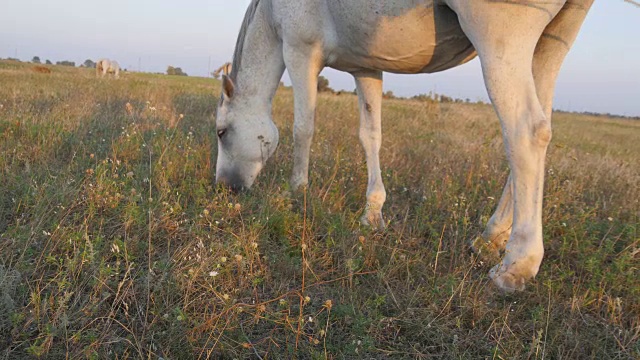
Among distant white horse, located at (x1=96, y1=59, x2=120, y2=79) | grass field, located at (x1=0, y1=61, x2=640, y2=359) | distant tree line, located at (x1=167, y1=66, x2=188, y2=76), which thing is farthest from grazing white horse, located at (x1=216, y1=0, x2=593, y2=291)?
distant tree line, located at (x1=167, y1=66, x2=188, y2=76)

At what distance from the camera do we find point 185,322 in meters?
1.80

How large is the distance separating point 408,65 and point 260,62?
1505 mm

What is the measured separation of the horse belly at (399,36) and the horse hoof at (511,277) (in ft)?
4.91

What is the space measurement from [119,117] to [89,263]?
456 cm

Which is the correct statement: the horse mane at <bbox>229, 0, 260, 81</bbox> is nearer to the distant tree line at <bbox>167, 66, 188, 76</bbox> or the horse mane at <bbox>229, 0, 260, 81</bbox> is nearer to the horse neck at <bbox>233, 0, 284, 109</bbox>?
the horse neck at <bbox>233, 0, 284, 109</bbox>

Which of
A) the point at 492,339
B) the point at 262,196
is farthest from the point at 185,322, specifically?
the point at 262,196

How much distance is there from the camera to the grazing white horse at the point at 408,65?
2314mm

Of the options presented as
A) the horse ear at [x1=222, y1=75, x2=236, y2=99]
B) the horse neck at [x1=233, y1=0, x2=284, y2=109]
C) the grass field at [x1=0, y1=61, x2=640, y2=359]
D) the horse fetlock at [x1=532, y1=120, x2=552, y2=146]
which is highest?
the horse neck at [x1=233, y1=0, x2=284, y2=109]

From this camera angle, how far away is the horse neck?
12.9 feet

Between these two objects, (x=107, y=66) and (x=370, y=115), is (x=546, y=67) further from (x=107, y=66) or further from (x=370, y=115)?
(x=107, y=66)

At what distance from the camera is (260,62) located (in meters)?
3.99

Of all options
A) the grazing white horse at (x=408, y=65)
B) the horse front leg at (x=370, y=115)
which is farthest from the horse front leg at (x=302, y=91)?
the horse front leg at (x=370, y=115)

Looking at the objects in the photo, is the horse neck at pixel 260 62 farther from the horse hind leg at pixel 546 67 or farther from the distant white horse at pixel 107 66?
the distant white horse at pixel 107 66

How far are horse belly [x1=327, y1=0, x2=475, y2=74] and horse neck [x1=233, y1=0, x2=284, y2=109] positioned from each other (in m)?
0.77
